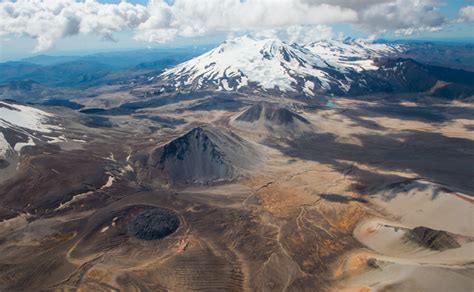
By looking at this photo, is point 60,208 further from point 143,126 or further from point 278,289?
point 143,126

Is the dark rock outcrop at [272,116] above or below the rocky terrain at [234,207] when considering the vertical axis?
above

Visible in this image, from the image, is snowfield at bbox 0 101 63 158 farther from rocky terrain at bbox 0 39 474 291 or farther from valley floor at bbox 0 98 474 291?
valley floor at bbox 0 98 474 291

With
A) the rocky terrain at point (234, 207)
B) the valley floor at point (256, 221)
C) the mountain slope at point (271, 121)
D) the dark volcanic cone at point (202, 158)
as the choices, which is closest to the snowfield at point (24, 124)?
the rocky terrain at point (234, 207)

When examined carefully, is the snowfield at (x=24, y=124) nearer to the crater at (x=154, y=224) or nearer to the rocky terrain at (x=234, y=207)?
the rocky terrain at (x=234, y=207)

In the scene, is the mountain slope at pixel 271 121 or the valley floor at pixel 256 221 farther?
the mountain slope at pixel 271 121

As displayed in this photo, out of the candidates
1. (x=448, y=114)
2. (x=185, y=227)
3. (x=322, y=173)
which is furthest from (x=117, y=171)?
(x=448, y=114)

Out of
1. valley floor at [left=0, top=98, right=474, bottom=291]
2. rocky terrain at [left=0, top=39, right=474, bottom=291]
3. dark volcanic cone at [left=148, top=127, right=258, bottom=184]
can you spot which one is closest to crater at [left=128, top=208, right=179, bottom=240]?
rocky terrain at [left=0, top=39, right=474, bottom=291]

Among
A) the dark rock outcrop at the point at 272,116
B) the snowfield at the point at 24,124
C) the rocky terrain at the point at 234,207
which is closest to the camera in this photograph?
the rocky terrain at the point at 234,207

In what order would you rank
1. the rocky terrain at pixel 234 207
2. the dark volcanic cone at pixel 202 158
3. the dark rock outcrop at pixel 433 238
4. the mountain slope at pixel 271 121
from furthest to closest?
1. the mountain slope at pixel 271 121
2. the dark volcanic cone at pixel 202 158
3. the dark rock outcrop at pixel 433 238
4. the rocky terrain at pixel 234 207
